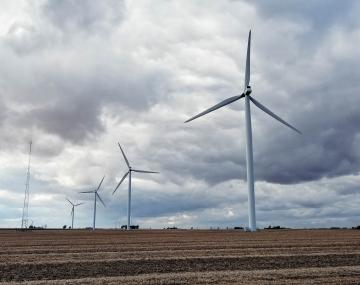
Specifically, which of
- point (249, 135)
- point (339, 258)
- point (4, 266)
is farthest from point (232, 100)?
point (4, 266)

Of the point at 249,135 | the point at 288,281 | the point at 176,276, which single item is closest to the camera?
the point at 288,281

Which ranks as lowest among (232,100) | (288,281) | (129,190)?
(288,281)

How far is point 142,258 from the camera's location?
117 feet

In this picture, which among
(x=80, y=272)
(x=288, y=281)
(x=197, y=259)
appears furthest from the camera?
(x=197, y=259)

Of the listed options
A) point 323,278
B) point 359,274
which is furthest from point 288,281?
point 359,274

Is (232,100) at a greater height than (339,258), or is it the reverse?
(232,100)

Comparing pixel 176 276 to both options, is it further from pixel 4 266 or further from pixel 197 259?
pixel 4 266

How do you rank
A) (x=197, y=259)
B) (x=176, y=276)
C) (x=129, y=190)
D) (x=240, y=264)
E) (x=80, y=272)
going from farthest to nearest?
1. (x=129, y=190)
2. (x=197, y=259)
3. (x=240, y=264)
4. (x=80, y=272)
5. (x=176, y=276)

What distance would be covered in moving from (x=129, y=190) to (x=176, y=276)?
5564 inches

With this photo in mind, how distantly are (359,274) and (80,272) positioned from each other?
612 inches

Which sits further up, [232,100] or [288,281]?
[232,100]

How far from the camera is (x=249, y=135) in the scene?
98.1 m

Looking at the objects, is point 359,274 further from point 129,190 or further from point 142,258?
point 129,190

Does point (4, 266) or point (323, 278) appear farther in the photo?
point (4, 266)
